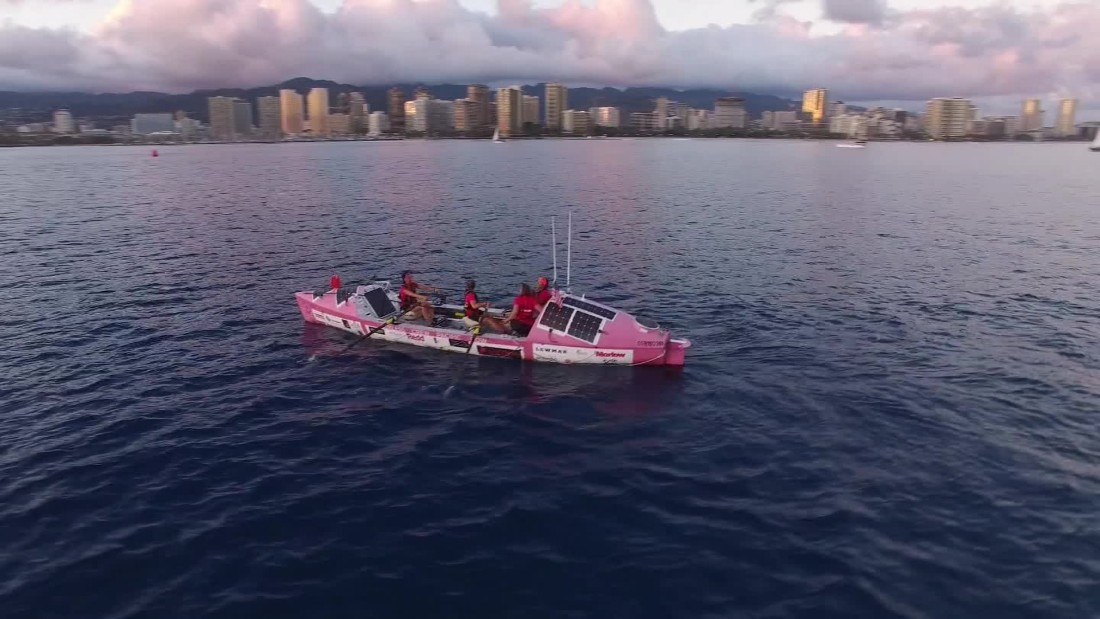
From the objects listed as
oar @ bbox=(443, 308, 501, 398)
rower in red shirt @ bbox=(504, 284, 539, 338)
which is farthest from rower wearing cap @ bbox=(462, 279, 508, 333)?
rower in red shirt @ bbox=(504, 284, 539, 338)

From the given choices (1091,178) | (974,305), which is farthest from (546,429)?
(1091,178)

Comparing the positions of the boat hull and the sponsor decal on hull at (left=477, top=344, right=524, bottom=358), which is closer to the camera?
the boat hull

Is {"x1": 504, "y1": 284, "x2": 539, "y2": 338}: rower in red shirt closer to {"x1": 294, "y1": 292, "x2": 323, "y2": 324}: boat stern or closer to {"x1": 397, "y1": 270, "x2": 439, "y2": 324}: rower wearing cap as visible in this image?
{"x1": 397, "y1": 270, "x2": 439, "y2": 324}: rower wearing cap

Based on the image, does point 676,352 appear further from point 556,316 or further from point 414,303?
point 414,303

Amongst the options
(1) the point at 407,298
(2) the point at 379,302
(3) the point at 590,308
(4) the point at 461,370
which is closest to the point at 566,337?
(3) the point at 590,308

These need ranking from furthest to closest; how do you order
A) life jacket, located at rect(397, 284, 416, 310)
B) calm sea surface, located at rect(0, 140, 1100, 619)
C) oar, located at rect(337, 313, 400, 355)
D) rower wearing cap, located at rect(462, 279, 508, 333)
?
life jacket, located at rect(397, 284, 416, 310) < oar, located at rect(337, 313, 400, 355) < rower wearing cap, located at rect(462, 279, 508, 333) < calm sea surface, located at rect(0, 140, 1100, 619)

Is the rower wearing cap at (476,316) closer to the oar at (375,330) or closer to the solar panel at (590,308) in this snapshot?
the solar panel at (590,308)

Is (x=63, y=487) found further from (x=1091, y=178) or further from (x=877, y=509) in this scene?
(x=1091, y=178)

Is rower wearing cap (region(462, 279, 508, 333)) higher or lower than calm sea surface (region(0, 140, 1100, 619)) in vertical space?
higher
